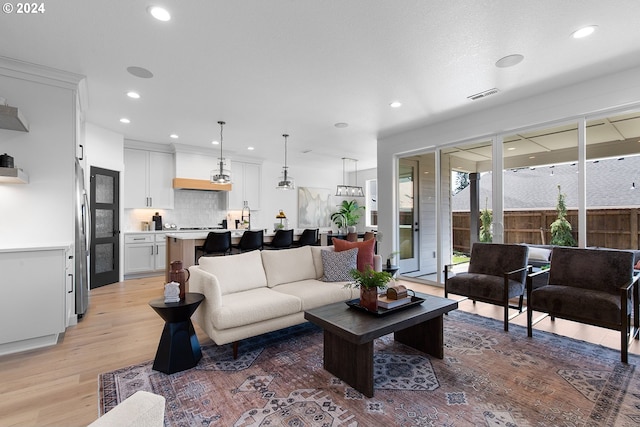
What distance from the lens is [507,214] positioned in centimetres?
442

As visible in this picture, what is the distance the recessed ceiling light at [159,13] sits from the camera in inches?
89.1

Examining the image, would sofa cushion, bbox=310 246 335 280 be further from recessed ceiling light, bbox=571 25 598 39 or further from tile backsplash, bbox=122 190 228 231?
tile backsplash, bbox=122 190 228 231

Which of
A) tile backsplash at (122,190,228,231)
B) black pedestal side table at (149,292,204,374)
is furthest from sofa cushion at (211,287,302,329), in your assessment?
tile backsplash at (122,190,228,231)

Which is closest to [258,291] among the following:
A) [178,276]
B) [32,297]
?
[178,276]

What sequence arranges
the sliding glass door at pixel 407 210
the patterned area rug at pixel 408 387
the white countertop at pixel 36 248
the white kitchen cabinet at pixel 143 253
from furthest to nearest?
the sliding glass door at pixel 407 210
the white kitchen cabinet at pixel 143 253
the white countertop at pixel 36 248
the patterned area rug at pixel 408 387

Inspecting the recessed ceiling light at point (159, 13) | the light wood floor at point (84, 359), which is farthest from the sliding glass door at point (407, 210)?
the recessed ceiling light at point (159, 13)

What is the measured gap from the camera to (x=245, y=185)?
7.70m

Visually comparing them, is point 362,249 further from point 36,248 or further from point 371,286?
point 36,248

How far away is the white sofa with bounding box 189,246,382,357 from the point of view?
258 centimetres

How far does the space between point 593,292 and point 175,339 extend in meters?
3.69

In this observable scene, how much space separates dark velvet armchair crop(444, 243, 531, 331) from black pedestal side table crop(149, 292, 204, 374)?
9.50 feet

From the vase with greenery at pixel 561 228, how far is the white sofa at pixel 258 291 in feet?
9.07

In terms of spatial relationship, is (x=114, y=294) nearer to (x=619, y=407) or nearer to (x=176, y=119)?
(x=176, y=119)

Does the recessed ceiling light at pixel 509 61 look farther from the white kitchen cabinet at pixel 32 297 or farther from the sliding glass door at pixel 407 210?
the white kitchen cabinet at pixel 32 297
